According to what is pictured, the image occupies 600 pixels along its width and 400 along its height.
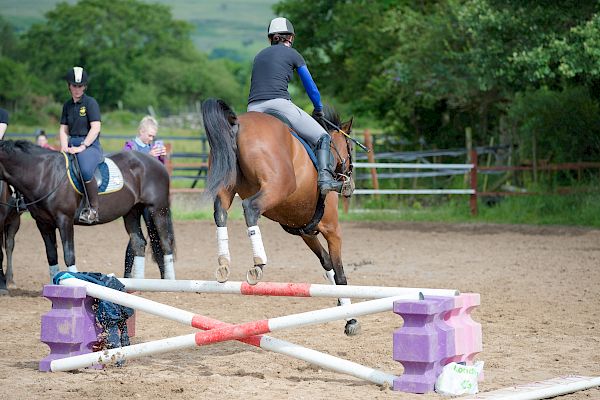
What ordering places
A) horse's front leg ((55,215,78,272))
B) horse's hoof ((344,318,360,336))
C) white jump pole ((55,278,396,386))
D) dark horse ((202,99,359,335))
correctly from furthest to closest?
horse's front leg ((55,215,78,272)), horse's hoof ((344,318,360,336)), dark horse ((202,99,359,335)), white jump pole ((55,278,396,386))

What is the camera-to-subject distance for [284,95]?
8258mm

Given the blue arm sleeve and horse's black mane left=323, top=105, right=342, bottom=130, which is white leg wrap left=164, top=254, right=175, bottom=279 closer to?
horse's black mane left=323, top=105, right=342, bottom=130

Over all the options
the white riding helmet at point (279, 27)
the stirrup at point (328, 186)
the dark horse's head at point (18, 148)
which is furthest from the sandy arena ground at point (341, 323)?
the white riding helmet at point (279, 27)

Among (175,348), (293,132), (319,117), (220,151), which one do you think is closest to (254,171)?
(220,151)

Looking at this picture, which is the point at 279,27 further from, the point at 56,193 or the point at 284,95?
the point at 56,193

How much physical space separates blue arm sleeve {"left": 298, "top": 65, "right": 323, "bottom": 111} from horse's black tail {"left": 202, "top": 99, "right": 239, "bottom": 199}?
108cm

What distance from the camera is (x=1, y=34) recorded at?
78500mm

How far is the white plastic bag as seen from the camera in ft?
19.9

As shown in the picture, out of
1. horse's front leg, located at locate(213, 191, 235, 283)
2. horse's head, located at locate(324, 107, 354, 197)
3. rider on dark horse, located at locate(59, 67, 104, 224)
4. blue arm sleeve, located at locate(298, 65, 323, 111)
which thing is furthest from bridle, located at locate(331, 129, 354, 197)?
rider on dark horse, located at locate(59, 67, 104, 224)

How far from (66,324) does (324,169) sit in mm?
2583

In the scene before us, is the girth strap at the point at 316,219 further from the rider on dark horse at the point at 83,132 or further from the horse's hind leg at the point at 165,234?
the horse's hind leg at the point at 165,234

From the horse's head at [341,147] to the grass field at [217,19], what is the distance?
76074 mm

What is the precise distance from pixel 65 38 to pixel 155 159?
6893 centimetres

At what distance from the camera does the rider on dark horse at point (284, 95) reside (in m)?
8.13
